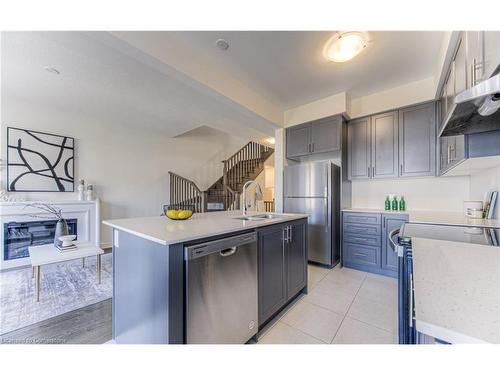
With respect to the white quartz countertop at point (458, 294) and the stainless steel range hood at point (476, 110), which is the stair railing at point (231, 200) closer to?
the stainless steel range hood at point (476, 110)

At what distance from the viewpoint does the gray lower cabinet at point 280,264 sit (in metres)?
1.67

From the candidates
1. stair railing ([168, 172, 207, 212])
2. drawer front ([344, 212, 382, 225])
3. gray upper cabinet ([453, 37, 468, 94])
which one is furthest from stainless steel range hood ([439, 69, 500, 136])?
stair railing ([168, 172, 207, 212])

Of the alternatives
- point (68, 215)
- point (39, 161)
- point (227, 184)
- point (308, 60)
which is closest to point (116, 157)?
point (39, 161)

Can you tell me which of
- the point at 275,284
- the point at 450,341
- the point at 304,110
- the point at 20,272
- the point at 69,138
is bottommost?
the point at 20,272

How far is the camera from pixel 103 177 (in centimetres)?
422

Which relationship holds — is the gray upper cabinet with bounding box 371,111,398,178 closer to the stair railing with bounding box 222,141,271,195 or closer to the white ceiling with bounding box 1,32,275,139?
the white ceiling with bounding box 1,32,275,139

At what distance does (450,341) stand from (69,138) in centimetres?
528

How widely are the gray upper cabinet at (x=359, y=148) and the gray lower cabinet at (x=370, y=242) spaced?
68cm

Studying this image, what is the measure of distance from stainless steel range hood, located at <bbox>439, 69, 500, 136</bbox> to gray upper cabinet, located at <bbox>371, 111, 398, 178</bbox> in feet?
5.14

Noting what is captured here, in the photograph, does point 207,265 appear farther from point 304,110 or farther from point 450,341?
point 304,110

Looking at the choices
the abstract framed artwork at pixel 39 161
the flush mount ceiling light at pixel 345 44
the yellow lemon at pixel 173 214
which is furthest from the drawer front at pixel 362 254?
the abstract framed artwork at pixel 39 161

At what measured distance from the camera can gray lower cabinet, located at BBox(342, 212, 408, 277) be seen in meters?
2.73

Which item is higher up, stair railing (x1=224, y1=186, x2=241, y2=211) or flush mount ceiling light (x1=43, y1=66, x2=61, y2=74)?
flush mount ceiling light (x1=43, y1=66, x2=61, y2=74)
